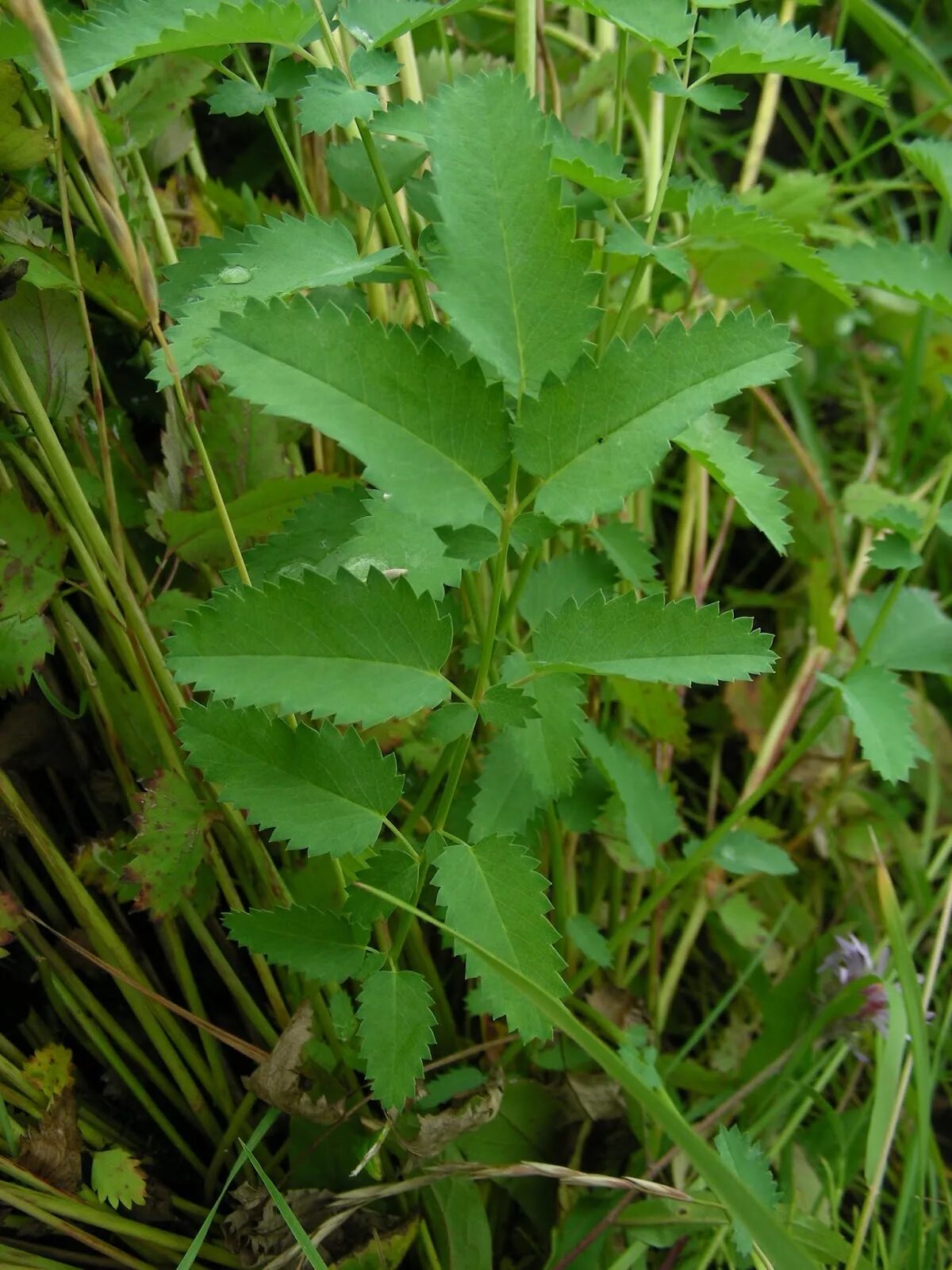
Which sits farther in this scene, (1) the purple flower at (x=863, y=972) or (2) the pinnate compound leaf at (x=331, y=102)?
(1) the purple flower at (x=863, y=972)

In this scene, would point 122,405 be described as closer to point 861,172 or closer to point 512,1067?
point 512,1067

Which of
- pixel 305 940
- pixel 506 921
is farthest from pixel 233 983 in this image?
pixel 506 921

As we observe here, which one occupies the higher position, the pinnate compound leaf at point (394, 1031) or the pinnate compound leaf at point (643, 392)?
the pinnate compound leaf at point (643, 392)

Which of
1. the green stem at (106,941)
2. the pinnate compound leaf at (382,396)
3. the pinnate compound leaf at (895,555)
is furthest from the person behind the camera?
the pinnate compound leaf at (895,555)

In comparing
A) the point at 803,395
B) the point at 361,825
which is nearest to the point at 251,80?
the point at 361,825

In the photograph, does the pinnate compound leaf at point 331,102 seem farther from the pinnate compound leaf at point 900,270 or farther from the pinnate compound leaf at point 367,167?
the pinnate compound leaf at point 900,270

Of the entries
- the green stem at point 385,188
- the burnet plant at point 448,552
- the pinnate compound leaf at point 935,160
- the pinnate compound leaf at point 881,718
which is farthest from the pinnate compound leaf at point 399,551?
the pinnate compound leaf at point 935,160

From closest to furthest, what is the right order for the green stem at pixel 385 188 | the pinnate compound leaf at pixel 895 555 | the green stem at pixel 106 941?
the green stem at pixel 385 188
the green stem at pixel 106 941
the pinnate compound leaf at pixel 895 555
